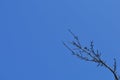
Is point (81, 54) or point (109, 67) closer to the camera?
point (109, 67)

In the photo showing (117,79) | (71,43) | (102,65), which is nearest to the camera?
(117,79)

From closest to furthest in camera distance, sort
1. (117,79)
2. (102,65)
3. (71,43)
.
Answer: (117,79), (102,65), (71,43)

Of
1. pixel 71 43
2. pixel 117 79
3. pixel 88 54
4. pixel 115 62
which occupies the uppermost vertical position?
pixel 71 43

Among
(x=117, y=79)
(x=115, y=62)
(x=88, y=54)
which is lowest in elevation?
(x=117, y=79)

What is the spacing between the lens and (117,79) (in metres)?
6.23

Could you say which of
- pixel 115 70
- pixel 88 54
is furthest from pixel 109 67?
pixel 88 54

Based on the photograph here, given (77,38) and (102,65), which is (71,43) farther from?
(102,65)

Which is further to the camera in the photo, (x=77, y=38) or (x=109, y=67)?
(x=77, y=38)

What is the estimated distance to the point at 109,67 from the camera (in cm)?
644

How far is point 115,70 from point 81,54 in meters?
1.05

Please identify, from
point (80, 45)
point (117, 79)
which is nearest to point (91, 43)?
point (80, 45)

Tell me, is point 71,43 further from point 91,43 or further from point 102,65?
A: point 102,65

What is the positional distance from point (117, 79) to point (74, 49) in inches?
60.0

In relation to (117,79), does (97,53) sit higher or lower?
higher
